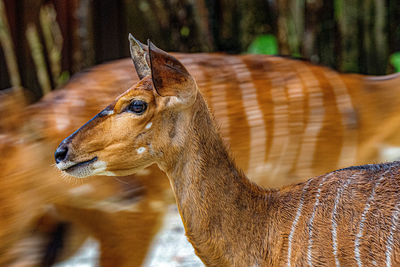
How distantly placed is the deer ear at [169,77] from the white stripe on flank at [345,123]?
1423mm

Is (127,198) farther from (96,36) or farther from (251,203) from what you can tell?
(96,36)

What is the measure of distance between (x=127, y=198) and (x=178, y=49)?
5.76ft

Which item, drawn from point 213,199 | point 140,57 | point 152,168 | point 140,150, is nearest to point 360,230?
point 213,199

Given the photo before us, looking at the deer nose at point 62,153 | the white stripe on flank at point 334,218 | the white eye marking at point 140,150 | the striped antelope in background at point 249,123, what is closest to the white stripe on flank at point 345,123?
the striped antelope in background at point 249,123

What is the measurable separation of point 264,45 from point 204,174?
2491 millimetres

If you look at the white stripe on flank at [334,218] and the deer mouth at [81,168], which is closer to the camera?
the white stripe on flank at [334,218]

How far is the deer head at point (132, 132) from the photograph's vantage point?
2066 millimetres

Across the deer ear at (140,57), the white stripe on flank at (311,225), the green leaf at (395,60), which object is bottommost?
the green leaf at (395,60)

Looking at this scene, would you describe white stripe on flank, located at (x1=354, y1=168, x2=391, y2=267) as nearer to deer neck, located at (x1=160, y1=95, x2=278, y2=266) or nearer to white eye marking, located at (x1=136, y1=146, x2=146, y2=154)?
deer neck, located at (x1=160, y1=95, x2=278, y2=266)

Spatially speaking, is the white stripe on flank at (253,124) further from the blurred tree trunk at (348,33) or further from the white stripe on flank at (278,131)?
the blurred tree trunk at (348,33)

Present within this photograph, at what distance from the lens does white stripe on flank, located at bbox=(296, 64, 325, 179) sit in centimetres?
319

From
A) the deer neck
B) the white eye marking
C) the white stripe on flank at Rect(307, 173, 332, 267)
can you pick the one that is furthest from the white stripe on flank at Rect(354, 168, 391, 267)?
the white eye marking

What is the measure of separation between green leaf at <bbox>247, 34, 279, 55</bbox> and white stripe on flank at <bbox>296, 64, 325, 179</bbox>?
1.16m

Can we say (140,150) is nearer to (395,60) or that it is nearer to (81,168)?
(81,168)
